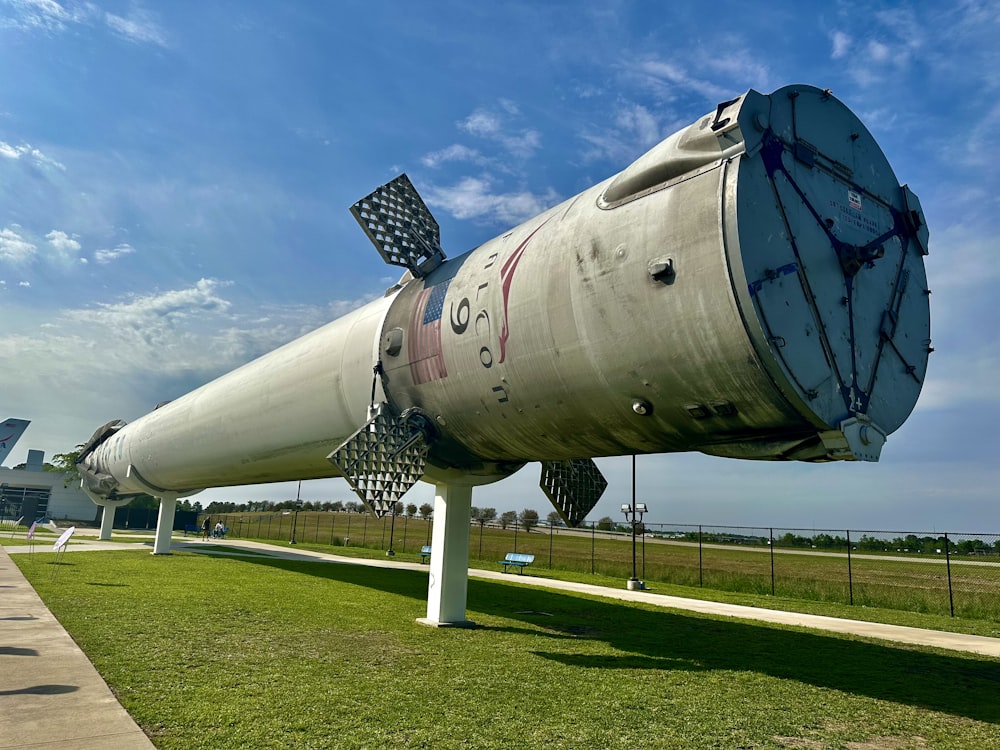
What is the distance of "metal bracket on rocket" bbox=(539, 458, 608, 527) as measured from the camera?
9203 mm

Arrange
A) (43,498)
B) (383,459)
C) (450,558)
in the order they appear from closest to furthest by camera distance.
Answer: (383,459) → (450,558) → (43,498)

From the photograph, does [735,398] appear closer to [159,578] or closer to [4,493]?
[159,578]

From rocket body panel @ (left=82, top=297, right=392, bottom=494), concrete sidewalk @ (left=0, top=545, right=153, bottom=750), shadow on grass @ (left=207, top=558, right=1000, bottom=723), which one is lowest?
Answer: shadow on grass @ (left=207, top=558, right=1000, bottom=723)

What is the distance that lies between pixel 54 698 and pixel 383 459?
3830 mm

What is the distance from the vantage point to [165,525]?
2062 cm

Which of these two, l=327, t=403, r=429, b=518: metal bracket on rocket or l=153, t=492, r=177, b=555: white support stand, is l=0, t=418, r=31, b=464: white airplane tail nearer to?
l=153, t=492, r=177, b=555: white support stand

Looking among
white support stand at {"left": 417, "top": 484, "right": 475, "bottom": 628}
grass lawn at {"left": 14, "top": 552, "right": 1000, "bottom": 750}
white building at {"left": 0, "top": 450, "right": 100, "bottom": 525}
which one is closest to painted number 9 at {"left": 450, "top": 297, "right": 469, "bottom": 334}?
white support stand at {"left": 417, "top": 484, "right": 475, "bottom": 628}

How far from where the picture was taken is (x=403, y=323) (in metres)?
8.72

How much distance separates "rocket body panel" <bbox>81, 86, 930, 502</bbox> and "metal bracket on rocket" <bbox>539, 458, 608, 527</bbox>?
1.38 m

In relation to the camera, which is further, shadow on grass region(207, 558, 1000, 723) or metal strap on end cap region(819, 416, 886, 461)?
shadow on grass region(207, 558, 1000, 723)

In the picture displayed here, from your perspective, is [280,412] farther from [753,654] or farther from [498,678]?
[753,654]

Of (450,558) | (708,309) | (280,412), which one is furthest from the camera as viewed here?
(280,412)

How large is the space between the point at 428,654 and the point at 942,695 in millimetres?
5372

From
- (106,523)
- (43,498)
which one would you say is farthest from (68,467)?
(106,523)
